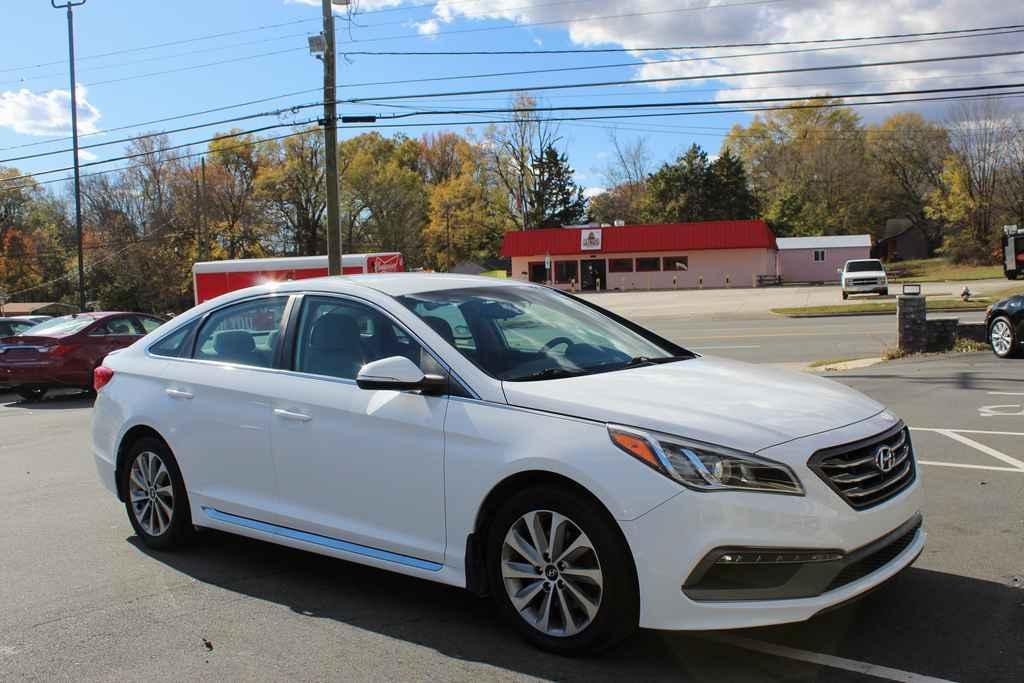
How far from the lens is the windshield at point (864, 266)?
41.6 metres

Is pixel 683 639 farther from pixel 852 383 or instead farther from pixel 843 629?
pixel 852 383

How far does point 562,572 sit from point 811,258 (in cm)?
7213

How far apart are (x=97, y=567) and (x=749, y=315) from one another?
104 feet

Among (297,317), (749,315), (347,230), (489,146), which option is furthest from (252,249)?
(297,317)

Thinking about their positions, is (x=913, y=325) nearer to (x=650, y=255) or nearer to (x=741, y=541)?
(x=741, y=541)

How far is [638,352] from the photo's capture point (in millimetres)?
4793

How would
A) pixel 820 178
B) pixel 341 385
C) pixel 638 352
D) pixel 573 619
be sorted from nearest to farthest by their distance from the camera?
pixel 573 619 → pixel 341 385 → pixel 638 352 → pixel 820 178

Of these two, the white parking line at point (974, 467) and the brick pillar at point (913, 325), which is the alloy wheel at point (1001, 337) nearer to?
the brick pillar at point (913, 325)

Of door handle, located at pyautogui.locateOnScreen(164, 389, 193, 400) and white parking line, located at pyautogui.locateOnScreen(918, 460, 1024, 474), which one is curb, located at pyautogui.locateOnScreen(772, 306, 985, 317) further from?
door handle, located at pyautogui.locateOnScreen(164, 389, 193, 400)

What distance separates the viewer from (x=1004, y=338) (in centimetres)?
1388

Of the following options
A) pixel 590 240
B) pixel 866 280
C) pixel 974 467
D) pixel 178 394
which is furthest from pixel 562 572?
pixel 590 240

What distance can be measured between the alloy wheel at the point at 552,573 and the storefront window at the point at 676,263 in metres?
64.9

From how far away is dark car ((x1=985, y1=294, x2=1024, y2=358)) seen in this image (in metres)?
13.7

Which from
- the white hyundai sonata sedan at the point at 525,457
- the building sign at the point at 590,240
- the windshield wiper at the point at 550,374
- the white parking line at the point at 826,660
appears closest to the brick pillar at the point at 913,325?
the white hyundai sonata sedan at the point at 525,457
